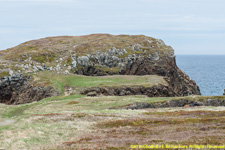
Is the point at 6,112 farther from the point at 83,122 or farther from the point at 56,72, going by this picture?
the point at 56,72

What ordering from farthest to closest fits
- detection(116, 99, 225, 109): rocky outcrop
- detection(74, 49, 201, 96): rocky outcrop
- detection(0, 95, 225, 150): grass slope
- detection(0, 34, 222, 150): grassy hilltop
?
1. detection(74, 49, 201, 96): rocky outcrop
2. detection(116, 99, 225, 109): rocky outcrop
3. detection(0, 34, 222, 150): grassy hilltop
4. detection(0, 95, 225, 150): grass slope

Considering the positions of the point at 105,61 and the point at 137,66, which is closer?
the point at 105,61

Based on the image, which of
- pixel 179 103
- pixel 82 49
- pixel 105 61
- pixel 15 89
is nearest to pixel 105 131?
pixel 179 103

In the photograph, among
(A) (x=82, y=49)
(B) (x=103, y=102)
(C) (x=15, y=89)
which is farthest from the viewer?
(A) (x=82, y=49)

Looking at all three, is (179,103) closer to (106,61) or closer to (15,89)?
(15,89)

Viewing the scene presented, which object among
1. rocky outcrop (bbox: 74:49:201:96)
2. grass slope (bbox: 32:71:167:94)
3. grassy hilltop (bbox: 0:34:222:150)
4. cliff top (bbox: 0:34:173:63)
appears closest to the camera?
grassy hilltop (bbox: 0:34:222:150)

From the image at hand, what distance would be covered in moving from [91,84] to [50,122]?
151ft

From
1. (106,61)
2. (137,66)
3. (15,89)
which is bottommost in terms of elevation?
(15,89)

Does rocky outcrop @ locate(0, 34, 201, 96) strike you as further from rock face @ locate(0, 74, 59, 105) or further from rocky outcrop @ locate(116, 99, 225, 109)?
rocky outcrop @ locate(116, 99, 225, 109)

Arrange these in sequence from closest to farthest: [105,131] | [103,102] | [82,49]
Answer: [105,131]
[103,102]
[82,49]

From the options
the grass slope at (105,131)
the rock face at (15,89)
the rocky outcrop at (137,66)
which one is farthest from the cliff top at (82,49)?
the grass slope at (105,131)

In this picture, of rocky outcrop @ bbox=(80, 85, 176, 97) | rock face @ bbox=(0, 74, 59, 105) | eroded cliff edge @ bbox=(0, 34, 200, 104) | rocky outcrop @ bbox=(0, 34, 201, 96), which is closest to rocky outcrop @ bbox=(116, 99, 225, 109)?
rocky outcrop @ bbox=(80, 85, 176, 97)

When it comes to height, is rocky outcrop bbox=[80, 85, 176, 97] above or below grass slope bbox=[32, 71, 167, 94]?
below

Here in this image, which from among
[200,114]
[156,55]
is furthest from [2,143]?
[156,55]
